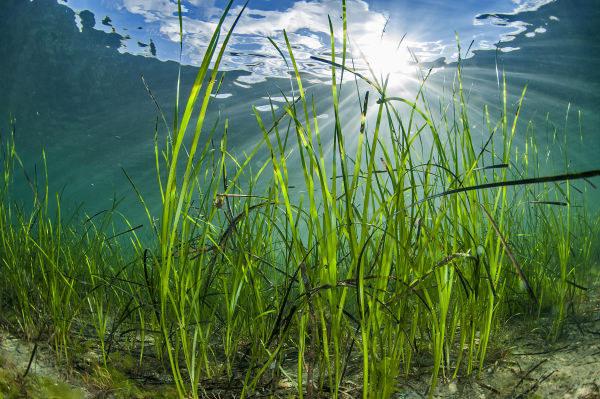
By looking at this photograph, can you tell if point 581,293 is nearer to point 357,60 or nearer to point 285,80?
point 357,60

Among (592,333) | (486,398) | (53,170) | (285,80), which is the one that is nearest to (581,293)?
(592,333)

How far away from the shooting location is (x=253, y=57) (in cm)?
1286

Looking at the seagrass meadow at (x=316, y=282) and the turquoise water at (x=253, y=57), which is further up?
the turquoise water at (x=253, y=57)

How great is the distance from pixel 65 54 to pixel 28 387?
53.4ft

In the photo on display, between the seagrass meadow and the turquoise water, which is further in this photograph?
the turquoise water

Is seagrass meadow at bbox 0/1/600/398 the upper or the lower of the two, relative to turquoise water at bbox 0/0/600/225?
lower

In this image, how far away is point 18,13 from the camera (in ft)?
39.8

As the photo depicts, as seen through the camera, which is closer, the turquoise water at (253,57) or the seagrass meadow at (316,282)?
the seagrass meadow at (316,282)

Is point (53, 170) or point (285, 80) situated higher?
point (285, 80)

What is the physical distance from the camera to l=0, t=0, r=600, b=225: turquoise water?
11.1 metres

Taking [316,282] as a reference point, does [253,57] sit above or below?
above

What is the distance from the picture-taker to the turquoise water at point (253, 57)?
11.1 m

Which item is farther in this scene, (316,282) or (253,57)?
(253,57)

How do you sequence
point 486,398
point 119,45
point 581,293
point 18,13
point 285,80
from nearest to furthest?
point 486,398 < point 581,293 < point 18,13 < point 119,45 < point 285,80
